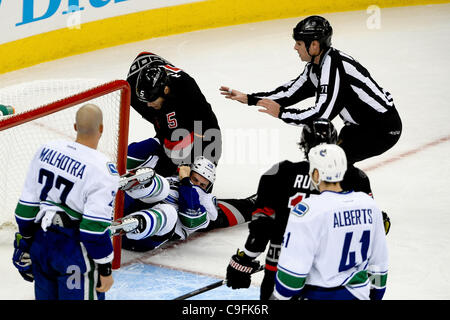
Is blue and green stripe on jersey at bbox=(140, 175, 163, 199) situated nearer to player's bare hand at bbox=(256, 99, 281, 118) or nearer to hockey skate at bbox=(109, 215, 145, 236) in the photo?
hockey skate at bbox=(109, 215, 145, 236)

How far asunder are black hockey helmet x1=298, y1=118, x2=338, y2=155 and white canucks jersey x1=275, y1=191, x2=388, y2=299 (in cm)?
64

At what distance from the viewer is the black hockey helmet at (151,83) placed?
4.72 metres

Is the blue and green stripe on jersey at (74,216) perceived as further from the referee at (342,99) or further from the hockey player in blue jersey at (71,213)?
the referee at (342,99)

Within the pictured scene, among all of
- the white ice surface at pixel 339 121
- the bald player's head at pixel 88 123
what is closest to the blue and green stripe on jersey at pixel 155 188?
the white ice surface at pixel 339 121

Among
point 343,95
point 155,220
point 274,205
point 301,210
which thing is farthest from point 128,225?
point 301,210

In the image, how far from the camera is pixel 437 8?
10.2 metres

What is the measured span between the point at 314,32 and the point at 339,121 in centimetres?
254

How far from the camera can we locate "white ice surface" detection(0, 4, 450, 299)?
4680mm

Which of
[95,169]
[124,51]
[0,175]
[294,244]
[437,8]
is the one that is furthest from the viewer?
[437,8]

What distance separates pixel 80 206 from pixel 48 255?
25 centimetres

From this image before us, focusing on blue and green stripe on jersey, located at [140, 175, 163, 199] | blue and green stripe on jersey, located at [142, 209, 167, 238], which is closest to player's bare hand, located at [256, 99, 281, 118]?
blue and green stripe on jersey, located at [140, 175, 163, 199]

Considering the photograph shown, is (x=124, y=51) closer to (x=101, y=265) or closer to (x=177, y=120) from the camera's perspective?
(x=177, y=120)

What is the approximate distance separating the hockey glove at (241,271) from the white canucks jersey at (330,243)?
1.58 ft

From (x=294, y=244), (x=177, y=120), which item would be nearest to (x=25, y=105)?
(x=177, y=120)
